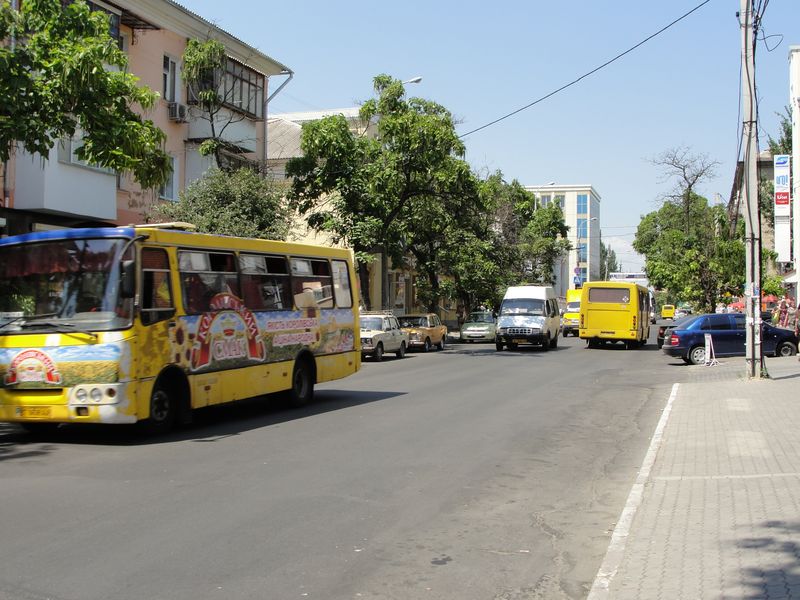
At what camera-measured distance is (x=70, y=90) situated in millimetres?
12430

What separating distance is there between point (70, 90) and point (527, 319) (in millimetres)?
25502

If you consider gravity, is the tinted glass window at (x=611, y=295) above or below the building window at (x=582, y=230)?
below

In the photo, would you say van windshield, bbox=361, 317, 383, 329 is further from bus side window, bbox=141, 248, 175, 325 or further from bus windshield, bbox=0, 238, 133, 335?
bus windshield, bbox=0, 238, 133, 335

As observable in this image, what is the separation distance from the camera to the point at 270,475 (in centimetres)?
883

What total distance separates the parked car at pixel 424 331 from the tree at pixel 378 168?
4.73m

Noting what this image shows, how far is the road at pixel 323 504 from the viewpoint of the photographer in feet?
18.0

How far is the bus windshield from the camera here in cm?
1059

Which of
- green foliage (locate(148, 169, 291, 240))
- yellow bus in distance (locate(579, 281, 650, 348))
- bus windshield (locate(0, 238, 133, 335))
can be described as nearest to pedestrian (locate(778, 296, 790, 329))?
yellow bus in distance (locate(579, 281, 650, 348))

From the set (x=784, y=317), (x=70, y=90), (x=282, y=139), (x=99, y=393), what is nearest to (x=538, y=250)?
(x=282, y=139)

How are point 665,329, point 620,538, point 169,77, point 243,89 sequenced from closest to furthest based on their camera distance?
point 620,538
point 169,77
point 243,89
point 665,329

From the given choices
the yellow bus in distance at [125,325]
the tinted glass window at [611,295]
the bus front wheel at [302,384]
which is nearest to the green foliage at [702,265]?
the tinted glass window at [611,295]

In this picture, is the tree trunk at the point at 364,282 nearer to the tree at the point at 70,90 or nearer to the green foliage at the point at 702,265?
the green foliage at the point at 702,265

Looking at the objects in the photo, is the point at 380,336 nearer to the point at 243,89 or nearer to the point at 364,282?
the point at 364,282

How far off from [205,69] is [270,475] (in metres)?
21.0
